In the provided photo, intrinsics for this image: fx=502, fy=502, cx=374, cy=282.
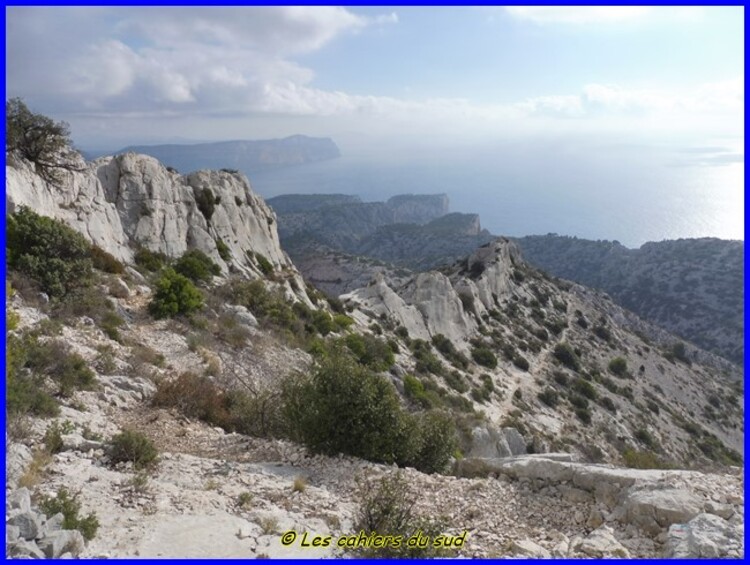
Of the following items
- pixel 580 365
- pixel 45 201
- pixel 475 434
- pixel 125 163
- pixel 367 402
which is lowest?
pixel 580 365

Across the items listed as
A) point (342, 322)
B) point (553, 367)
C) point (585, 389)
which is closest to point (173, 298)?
point (342, 322)

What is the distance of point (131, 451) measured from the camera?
8094 mm

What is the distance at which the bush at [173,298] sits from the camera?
645 inches

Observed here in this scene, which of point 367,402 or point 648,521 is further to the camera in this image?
point 367,402

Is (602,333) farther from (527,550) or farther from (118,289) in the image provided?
(527,550)

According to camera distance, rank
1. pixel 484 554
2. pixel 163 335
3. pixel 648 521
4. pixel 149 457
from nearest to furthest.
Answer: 1. pixel 484 554
2. pixel 648 521
3. pixel 149 457
4. pixel 163 335

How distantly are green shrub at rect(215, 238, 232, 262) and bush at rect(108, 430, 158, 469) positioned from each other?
21775 millimetres

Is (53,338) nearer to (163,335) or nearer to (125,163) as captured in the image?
(163,335)

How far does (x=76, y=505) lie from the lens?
238 inches

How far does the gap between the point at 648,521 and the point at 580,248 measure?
475 feet

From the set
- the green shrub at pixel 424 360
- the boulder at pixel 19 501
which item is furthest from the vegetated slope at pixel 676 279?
the boulder at pixel 19 501

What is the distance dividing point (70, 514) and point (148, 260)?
19441 mm

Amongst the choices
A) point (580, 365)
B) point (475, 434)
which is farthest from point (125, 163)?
point (580, 365)

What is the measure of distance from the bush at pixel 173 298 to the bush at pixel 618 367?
37226mm
